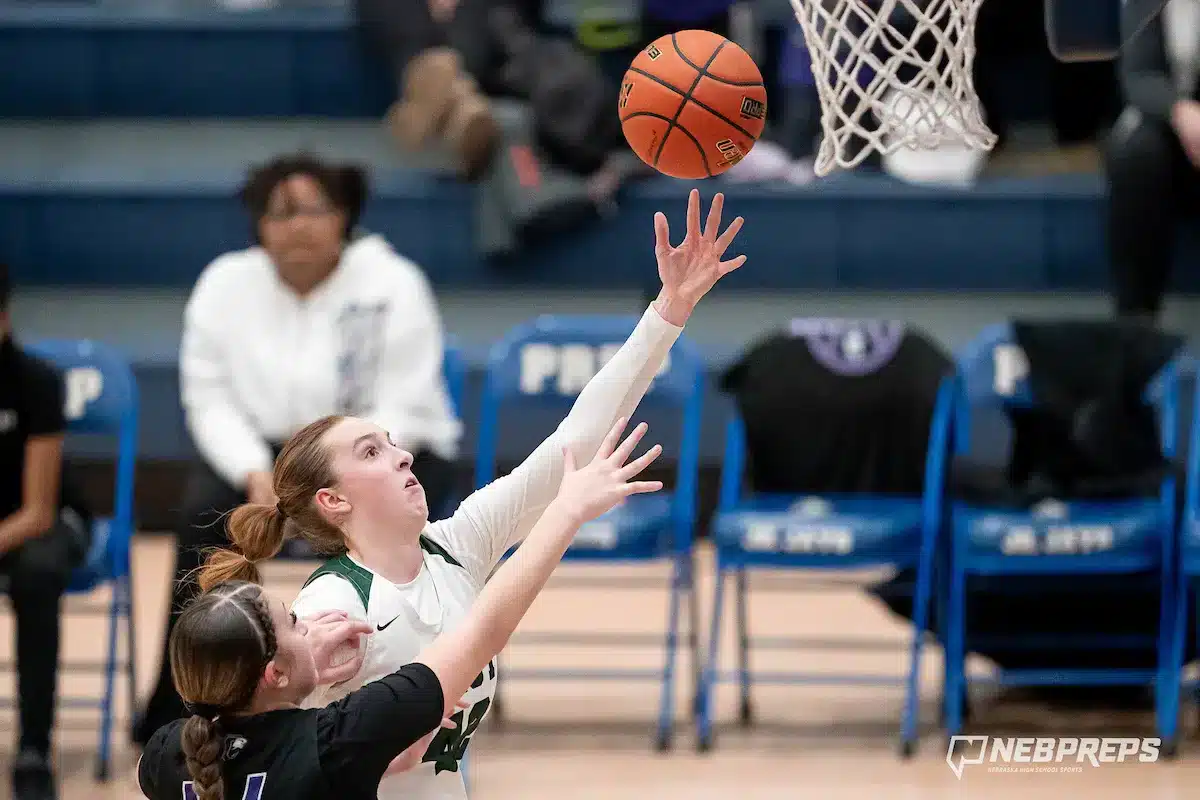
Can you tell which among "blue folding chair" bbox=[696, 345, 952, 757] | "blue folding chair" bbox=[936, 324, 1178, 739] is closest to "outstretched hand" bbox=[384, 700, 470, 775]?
"blue folding chair" bbox=[696, 345, 952, 757]

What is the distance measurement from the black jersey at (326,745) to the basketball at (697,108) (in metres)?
1.11

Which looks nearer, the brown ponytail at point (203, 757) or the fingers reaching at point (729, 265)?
the brown ponytail at point (203, 757)

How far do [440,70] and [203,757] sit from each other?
18.8ft

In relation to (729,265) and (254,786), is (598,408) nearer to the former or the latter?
(729,265)

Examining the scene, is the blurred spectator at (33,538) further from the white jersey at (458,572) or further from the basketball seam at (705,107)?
the basketball seam at (705,107)

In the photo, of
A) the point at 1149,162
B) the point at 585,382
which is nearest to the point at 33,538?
the point at 585,382

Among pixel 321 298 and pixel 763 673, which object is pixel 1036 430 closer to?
pixel 763 673

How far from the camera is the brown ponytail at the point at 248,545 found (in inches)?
110

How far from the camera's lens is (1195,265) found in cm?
790

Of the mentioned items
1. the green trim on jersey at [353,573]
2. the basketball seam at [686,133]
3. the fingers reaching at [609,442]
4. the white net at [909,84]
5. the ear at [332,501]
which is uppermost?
the white net at [909,84]

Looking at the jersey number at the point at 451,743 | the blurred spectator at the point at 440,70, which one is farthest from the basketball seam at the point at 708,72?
the blurred spectator at the point at 440,70

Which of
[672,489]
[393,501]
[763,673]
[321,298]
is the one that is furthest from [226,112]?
[393,501]

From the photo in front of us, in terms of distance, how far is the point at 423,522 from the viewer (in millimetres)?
2791

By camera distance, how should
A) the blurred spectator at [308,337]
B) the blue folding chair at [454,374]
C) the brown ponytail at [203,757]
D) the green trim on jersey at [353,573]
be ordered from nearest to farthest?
the brown ponytail at [203,757] → the green trim on jersey at [353,573] → the blurred spectator at [308,337] → the blue folding chair at [454,374]
